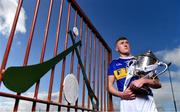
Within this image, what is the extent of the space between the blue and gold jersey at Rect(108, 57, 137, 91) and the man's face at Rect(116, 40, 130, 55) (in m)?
0.11

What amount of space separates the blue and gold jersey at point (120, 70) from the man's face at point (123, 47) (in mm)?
113

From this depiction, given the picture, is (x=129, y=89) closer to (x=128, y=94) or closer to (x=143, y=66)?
(x=128, y=94)

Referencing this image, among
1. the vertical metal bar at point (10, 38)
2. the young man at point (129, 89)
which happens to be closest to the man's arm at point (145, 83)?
the young man at point (129, 89)

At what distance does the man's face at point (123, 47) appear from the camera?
1.86m

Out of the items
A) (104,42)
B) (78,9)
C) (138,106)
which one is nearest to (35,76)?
(138,106)

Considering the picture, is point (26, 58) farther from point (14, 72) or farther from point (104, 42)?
point (104, 42)

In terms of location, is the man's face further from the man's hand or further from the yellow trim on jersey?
the man's hand

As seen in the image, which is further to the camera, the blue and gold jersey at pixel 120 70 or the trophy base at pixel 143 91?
the blue and gold jersey at pixel 120 70

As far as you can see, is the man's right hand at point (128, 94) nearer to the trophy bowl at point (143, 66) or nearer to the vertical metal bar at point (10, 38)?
the trophy bowl at point (143, 66)

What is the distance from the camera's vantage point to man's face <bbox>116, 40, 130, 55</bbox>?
1862 mm

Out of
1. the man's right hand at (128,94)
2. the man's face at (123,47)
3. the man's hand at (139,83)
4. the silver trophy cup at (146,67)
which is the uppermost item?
the man's face at (123,47)

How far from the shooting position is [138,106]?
1.43 meters

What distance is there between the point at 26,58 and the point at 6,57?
13cm

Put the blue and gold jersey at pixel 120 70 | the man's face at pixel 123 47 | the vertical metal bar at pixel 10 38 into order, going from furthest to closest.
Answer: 1. the man's face at pixel 123 47
2. the blue and gold jersey at pixel 120 70
3. the vertical metal bar at pixel 10 38
